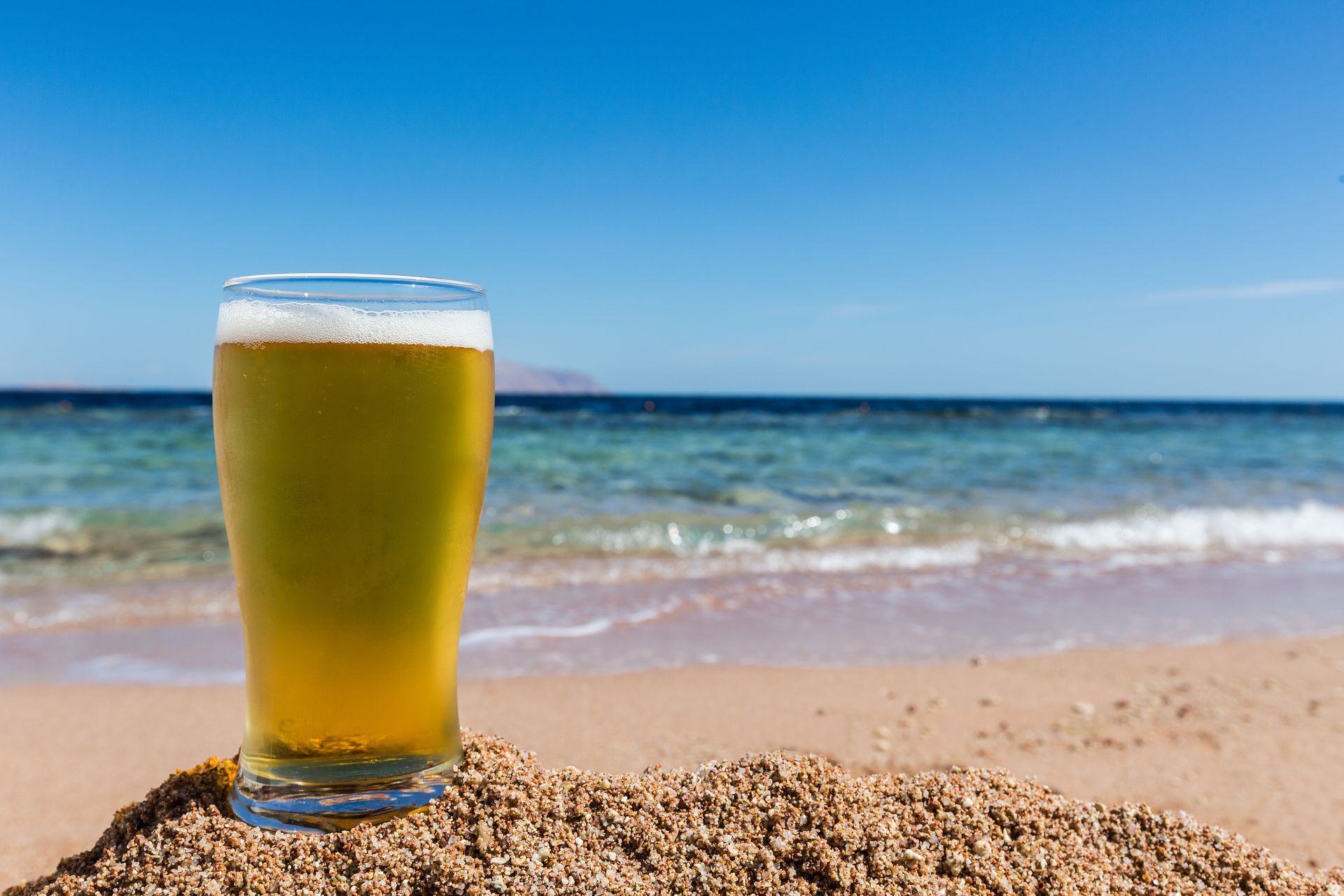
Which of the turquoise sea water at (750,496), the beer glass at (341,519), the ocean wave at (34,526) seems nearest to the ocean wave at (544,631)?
the turquoise sea water at (750,496)

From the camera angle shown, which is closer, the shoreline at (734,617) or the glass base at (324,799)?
the glass base at (324,799)

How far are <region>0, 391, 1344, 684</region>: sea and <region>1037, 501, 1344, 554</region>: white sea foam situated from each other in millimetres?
34

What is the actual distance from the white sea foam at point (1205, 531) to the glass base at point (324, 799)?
6.42 meters

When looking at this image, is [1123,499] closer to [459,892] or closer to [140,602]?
[140,602]

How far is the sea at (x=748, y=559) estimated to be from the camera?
386 cm

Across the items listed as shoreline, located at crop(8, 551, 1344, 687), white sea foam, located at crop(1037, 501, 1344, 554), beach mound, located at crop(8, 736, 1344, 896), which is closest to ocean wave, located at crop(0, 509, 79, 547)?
shoreline, located at crop(8, 551, 1344, 687)

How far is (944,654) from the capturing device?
12.0 ft

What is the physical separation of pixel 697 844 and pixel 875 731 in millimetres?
1478

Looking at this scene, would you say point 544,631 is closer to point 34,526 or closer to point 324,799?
point 324,799

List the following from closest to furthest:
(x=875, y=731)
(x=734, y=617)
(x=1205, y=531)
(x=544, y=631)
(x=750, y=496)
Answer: (x=875, y=731) → (x=544, y=631) → (x=734, y=617) → (x=1205, y=531) → (x=750, y=496)

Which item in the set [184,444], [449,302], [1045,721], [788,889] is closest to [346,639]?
[449,302]

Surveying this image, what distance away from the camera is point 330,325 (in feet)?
4.18

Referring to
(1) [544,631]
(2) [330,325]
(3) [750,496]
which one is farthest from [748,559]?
(2) [330,325]

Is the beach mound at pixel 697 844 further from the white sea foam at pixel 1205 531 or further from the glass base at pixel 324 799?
the white sea foam at pixel 1205 531
